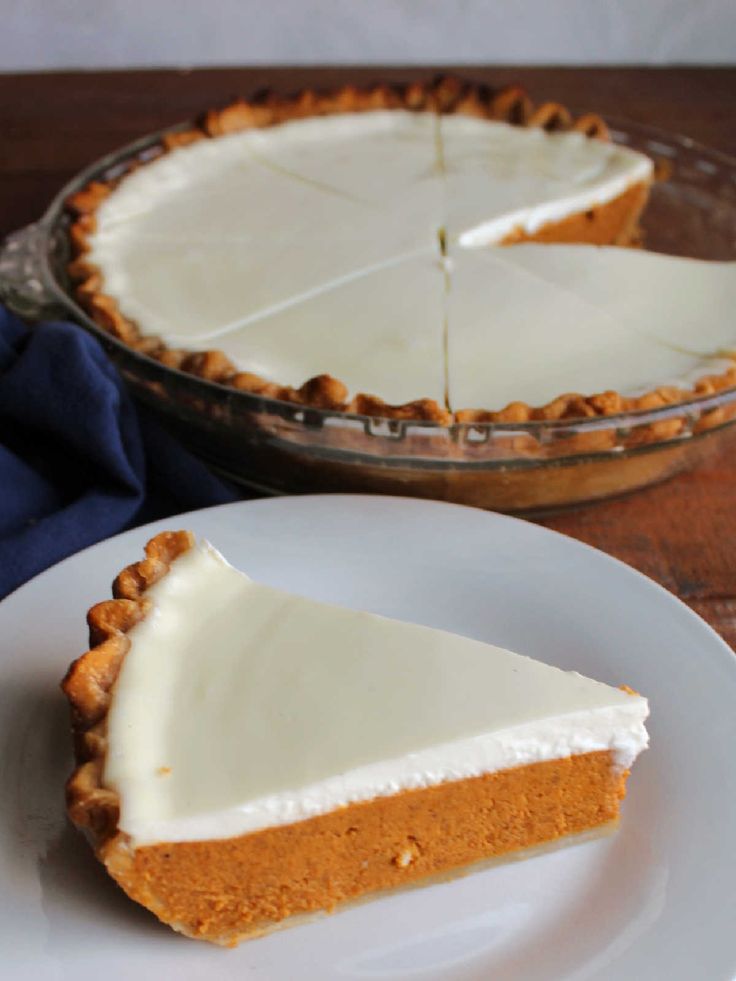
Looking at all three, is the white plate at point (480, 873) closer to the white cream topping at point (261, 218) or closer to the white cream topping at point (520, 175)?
the white cream topping at point (261, 218)

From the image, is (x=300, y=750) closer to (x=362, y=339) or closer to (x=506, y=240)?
(x=362, y=339)

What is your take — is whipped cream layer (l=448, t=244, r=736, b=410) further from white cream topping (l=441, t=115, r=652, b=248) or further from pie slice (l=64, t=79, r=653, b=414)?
white cream topping (l=441, t=115, r=652, b=248)

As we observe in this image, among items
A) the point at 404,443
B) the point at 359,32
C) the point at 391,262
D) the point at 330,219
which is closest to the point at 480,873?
the point at 404,443

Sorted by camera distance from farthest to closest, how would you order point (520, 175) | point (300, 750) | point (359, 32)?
point (359, 32)
point (520, 175)
point (300, 750)

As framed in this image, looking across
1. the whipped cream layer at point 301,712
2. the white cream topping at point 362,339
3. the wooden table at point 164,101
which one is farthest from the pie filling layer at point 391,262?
the whipped cream layer at point 301,712

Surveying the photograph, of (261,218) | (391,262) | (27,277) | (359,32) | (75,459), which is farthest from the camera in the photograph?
(359,32)

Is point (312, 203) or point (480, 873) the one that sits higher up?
point (312, 203)
